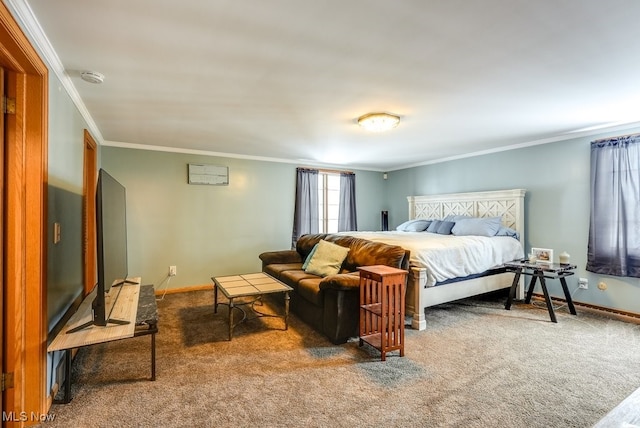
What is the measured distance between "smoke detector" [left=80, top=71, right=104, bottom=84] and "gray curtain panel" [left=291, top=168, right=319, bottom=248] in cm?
359

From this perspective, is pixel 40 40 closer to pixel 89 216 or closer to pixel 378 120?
pixel 89 216

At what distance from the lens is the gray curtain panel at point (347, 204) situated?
245 inches

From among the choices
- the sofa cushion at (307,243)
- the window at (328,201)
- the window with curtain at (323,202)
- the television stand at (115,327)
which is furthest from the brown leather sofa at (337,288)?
the window at (328,201)

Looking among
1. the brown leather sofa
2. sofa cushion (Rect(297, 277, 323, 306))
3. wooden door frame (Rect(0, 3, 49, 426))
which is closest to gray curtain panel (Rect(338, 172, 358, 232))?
the brown leather sofa

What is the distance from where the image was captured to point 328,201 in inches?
243

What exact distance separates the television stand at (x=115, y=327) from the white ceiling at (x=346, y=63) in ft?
5.64

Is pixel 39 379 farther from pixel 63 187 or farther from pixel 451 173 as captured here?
pixel 451 173

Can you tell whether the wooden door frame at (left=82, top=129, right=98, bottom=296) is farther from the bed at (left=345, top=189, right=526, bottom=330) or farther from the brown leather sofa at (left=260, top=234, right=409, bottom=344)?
the bed at (left=345, top=189, right=526, bottom=330)

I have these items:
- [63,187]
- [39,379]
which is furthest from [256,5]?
[39,379]

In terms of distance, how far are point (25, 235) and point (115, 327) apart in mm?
749

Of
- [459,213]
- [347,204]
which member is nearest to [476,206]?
[459,213]

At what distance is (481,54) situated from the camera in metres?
1.97

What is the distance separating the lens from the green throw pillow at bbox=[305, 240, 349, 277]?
3.62 meters

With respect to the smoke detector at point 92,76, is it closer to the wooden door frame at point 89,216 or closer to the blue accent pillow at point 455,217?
the wooden door frame at point 89,216
